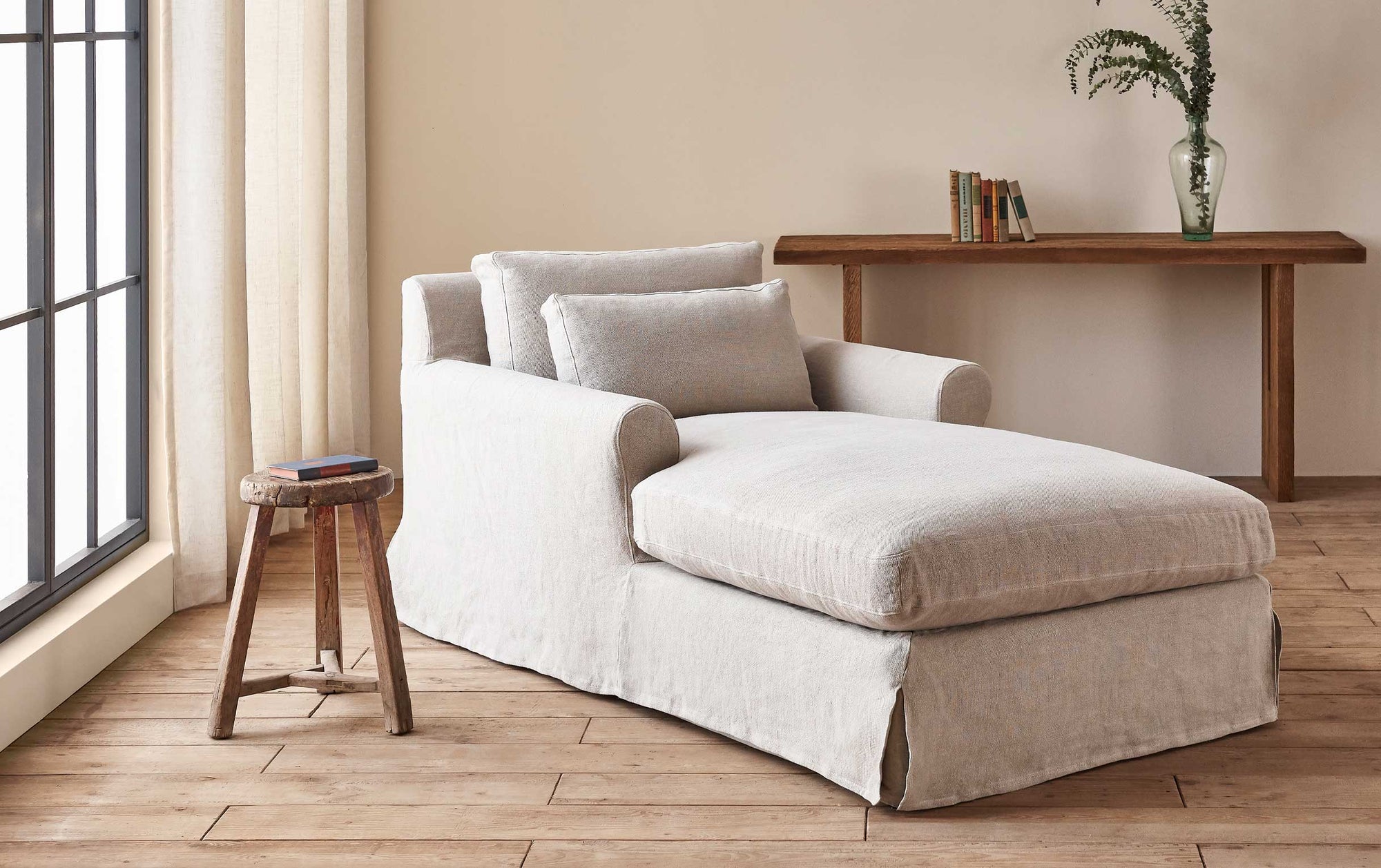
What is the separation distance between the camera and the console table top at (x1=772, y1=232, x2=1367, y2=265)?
4.10 metres

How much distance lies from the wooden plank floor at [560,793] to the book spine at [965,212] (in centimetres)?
180

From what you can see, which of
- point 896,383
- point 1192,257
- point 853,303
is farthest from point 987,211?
point 896,383

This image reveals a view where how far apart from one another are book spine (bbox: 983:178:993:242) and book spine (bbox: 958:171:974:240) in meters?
0.04

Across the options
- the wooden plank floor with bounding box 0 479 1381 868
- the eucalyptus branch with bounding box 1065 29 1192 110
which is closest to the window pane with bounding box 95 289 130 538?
the wooden plank floor with bounding box 0 479 1381 868

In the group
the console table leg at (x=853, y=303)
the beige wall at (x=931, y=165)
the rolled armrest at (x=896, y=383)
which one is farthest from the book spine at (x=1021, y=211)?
the rolled armrest at (x=896, y=383)

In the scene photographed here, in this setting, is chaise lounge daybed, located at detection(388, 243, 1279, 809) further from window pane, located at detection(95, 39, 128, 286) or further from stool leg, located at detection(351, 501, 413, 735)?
window pane, located at detection(95, 39, 128, 286)

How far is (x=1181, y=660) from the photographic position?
233cm

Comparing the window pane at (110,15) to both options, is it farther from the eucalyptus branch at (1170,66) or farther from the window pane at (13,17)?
the eucalyptus branch at (1170,66)

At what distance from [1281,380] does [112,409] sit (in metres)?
3.15

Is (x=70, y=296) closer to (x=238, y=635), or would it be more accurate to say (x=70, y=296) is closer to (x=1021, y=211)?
(x=238, y=635)

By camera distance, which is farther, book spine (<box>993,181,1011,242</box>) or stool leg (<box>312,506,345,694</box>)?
book spine (<box>993,181,1011,242</box>)

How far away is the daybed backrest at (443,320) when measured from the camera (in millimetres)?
3070

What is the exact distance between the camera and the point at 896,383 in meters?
3.07


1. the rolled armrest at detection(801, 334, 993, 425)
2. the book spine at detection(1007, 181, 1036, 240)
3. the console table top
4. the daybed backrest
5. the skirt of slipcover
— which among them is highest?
the book spine at detection(1007, 181, 1036, 240)
